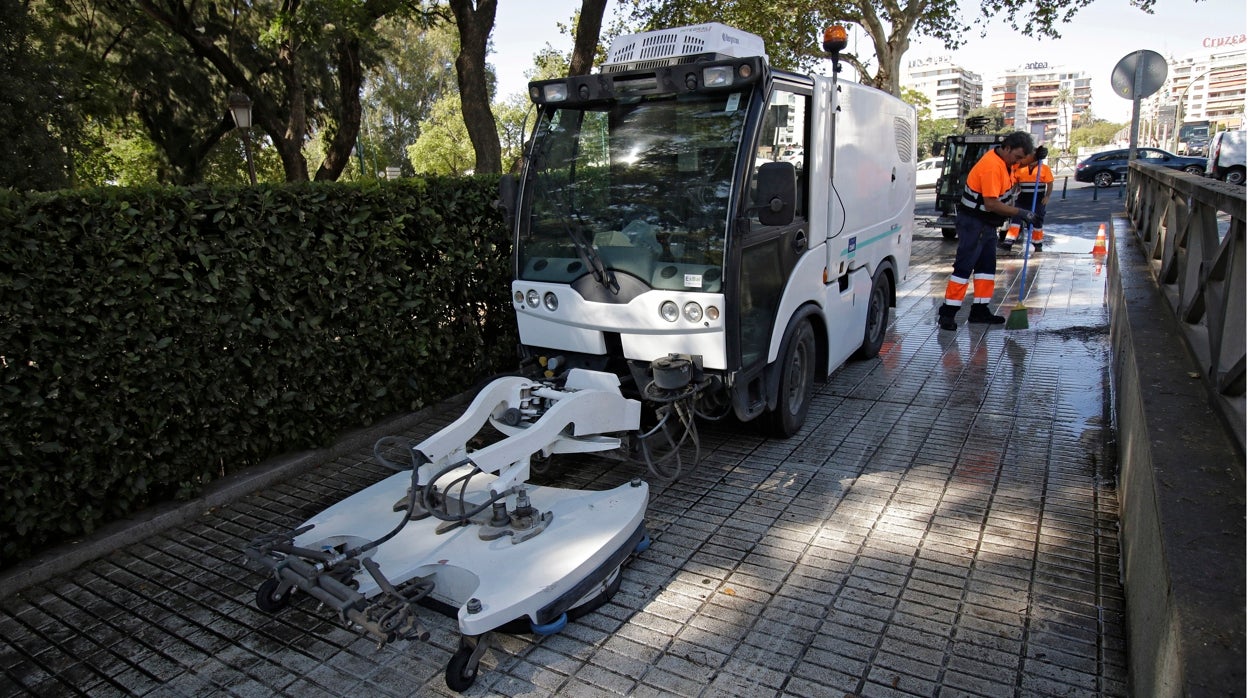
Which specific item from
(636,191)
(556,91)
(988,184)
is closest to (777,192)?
(636,191)

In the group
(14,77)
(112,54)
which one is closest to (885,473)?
(14,77)

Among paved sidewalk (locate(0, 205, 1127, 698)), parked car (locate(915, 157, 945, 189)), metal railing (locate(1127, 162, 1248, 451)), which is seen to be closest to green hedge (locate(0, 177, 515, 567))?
paved sidewalk (locate(0, 205, 1127, 698))

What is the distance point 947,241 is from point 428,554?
14789 millimetres

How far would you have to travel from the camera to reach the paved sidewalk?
2.88m

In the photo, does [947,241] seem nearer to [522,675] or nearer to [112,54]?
[522,675]

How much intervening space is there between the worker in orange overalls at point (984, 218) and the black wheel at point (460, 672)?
6.59 metres

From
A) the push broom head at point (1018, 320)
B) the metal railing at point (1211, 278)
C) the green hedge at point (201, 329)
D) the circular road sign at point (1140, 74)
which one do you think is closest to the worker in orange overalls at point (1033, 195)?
the circular road sign at point (1140, 74)

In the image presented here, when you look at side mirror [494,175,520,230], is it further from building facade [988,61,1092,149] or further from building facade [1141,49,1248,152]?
building facade [988,61,1092,149]

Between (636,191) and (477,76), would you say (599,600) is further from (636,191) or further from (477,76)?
(477,76)

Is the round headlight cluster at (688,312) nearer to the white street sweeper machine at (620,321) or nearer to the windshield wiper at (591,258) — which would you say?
the white street sweeper machine at (620,321)

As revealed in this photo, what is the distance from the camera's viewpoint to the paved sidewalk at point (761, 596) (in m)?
2.88

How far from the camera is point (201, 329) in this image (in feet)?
14.0

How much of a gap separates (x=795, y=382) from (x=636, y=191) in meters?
1.73

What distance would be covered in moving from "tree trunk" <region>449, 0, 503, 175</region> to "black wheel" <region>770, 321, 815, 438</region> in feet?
19.6
